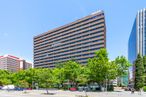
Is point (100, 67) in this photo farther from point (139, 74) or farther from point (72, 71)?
point (139, 74)

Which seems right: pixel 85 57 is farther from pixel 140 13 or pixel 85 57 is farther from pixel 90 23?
pixel 140 13

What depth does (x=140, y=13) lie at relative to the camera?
191 metres

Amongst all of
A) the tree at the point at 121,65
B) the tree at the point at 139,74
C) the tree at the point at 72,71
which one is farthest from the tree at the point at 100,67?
the tree at the point at 139,74

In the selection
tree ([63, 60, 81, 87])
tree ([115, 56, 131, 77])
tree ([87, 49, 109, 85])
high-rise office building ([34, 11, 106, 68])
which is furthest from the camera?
high-rise office building ([34, 11, 106, 68])

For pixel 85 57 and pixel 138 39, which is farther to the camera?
pixel 138 39

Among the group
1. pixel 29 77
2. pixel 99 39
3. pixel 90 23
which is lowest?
pixel 29 77

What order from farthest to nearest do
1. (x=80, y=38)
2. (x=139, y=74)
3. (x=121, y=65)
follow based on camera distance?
(x=80, y=38) < (x=139, y=74) < (x=121, y=65)

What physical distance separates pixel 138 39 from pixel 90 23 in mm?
46987

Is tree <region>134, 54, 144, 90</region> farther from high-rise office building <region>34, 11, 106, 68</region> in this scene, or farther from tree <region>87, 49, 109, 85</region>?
high-rise office building <region>34, 11, 106, 68</region>

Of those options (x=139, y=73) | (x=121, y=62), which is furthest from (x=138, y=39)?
(x=121, y=62)

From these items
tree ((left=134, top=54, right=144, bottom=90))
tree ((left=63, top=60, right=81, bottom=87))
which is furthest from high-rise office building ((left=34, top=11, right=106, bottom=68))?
tree ((left=63, top=60, right=81, bottom=87))

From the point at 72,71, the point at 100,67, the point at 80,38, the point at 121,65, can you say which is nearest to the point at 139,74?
the point at 121,65

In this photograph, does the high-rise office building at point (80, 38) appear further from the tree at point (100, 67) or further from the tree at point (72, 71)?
the tree at point (100, 67)

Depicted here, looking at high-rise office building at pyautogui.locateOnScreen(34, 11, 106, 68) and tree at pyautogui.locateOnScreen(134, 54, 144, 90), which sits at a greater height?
high-rise office building at pyautogui.locateOnScreen(34, 11, 106, 68)
